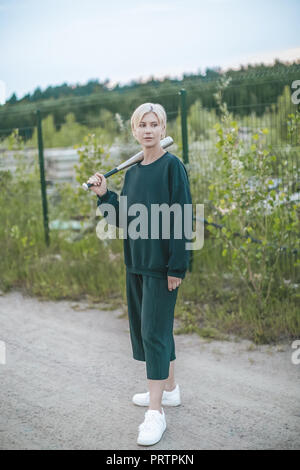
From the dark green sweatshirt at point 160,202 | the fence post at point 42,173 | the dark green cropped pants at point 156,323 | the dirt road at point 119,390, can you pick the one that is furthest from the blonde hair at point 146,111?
the fence post at point 42,173

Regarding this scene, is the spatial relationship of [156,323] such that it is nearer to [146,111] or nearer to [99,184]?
[99,184]

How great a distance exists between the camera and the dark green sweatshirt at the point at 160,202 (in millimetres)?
2697

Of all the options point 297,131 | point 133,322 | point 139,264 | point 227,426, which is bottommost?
point 227,426

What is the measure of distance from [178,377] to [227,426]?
2.59 ft

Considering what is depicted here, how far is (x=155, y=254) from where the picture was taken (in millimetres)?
2764

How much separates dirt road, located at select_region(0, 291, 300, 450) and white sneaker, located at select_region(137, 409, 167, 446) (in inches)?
2.1

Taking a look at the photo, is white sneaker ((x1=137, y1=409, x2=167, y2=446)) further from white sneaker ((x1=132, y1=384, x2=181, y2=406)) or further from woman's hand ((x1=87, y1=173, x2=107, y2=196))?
woman's hand ((x1=87, y1=173, x2=107, y2=196))

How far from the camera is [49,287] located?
18.7 ft

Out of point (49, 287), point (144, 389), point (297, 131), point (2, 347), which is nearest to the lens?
point (144, 389)

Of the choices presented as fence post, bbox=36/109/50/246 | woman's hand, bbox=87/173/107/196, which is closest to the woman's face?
woman's hand, bbox=87/173/107/196

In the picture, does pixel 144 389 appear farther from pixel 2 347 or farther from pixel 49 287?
pixel 49 287

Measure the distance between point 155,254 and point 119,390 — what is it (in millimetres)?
1231

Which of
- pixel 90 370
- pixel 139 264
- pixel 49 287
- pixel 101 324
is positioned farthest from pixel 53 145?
pixel 139 264

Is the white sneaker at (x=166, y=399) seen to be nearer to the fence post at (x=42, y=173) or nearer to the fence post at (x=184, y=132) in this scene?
the fence post at (x=184, y=132)
